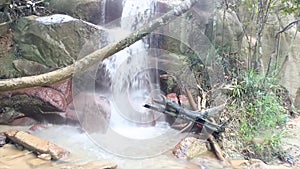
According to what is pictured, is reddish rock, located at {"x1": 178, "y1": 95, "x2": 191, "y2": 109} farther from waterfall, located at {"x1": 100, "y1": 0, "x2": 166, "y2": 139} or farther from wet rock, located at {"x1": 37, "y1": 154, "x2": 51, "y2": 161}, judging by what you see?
wet rock, located at {"x1": 37, "y1": 154, "x2": 51, "y2": 161}

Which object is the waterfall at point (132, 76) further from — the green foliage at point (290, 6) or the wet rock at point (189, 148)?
the green foliage at point (290, 6)

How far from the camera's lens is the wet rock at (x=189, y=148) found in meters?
3.55

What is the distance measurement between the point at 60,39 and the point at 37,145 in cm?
173

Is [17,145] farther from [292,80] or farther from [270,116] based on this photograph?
[292,80]

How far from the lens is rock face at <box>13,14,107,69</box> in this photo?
15.2ft

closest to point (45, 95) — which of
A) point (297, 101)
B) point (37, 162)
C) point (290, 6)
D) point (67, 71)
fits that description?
point (37, 162)

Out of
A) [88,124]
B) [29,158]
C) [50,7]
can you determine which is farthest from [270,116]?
[50,7]

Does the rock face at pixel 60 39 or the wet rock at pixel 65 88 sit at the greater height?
the rock face at pixel 60 39

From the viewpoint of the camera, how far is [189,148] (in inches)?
142

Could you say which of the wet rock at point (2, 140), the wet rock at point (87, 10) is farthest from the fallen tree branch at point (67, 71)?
the wet rock at point (87, 10)

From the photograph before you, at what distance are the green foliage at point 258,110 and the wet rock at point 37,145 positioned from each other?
2023mm

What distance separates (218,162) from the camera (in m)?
3.50

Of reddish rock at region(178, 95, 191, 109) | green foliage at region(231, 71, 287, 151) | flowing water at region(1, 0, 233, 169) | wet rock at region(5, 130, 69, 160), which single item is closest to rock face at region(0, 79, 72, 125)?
flowing water at region(1, 0, 233, 169)

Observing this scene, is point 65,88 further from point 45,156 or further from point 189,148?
point 189,148
